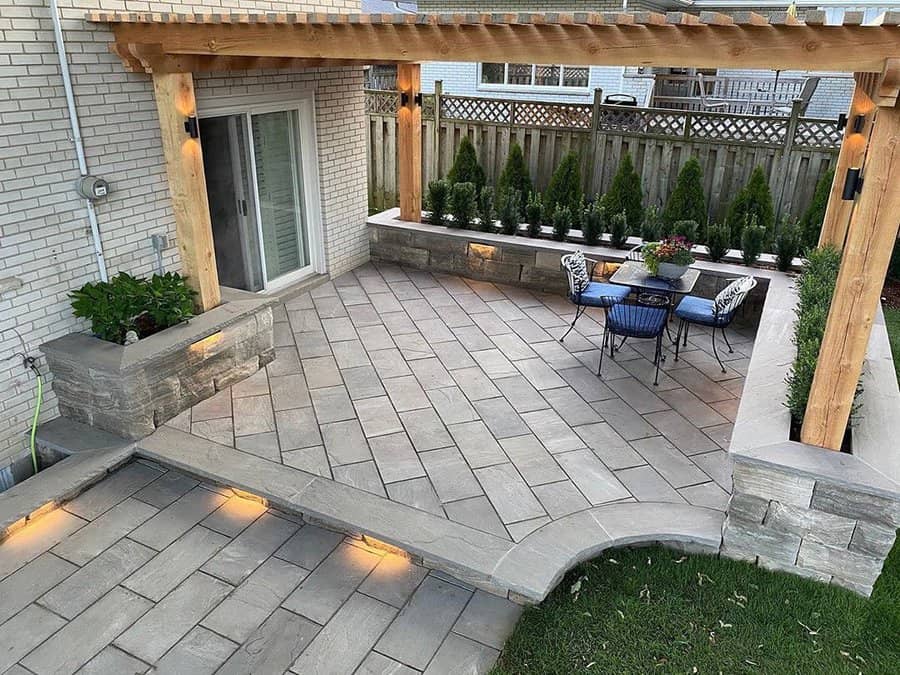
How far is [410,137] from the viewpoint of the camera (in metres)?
8.01

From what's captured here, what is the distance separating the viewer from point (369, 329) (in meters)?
6.65

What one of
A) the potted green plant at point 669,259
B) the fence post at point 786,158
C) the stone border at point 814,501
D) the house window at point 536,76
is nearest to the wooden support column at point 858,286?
the stone border at point 814,501

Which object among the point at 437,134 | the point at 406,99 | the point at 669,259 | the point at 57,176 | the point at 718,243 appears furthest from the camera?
the point at 437,134

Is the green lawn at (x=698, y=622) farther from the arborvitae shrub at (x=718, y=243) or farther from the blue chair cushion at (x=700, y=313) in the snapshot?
the arborvitae shrub at (x=718, y=243)

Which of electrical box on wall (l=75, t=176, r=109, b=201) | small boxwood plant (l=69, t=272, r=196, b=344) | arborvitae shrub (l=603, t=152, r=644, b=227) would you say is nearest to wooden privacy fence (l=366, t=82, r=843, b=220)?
arborvitae shrub (l=603, t=152, r=644, b=227)

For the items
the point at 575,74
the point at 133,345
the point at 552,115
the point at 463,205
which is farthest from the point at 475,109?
the point at 133,345

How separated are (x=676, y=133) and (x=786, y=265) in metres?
2.65

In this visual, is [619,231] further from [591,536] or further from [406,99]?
[591,536]

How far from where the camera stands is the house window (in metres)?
13.5

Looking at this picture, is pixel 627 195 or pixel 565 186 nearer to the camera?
pixel 627 195

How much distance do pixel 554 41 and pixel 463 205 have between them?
4.39 m

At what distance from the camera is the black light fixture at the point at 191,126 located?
5008 millimetres

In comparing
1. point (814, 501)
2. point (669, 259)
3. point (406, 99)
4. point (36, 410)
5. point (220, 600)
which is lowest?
point (220, 600)

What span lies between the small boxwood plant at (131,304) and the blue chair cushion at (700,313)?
4.26 m
